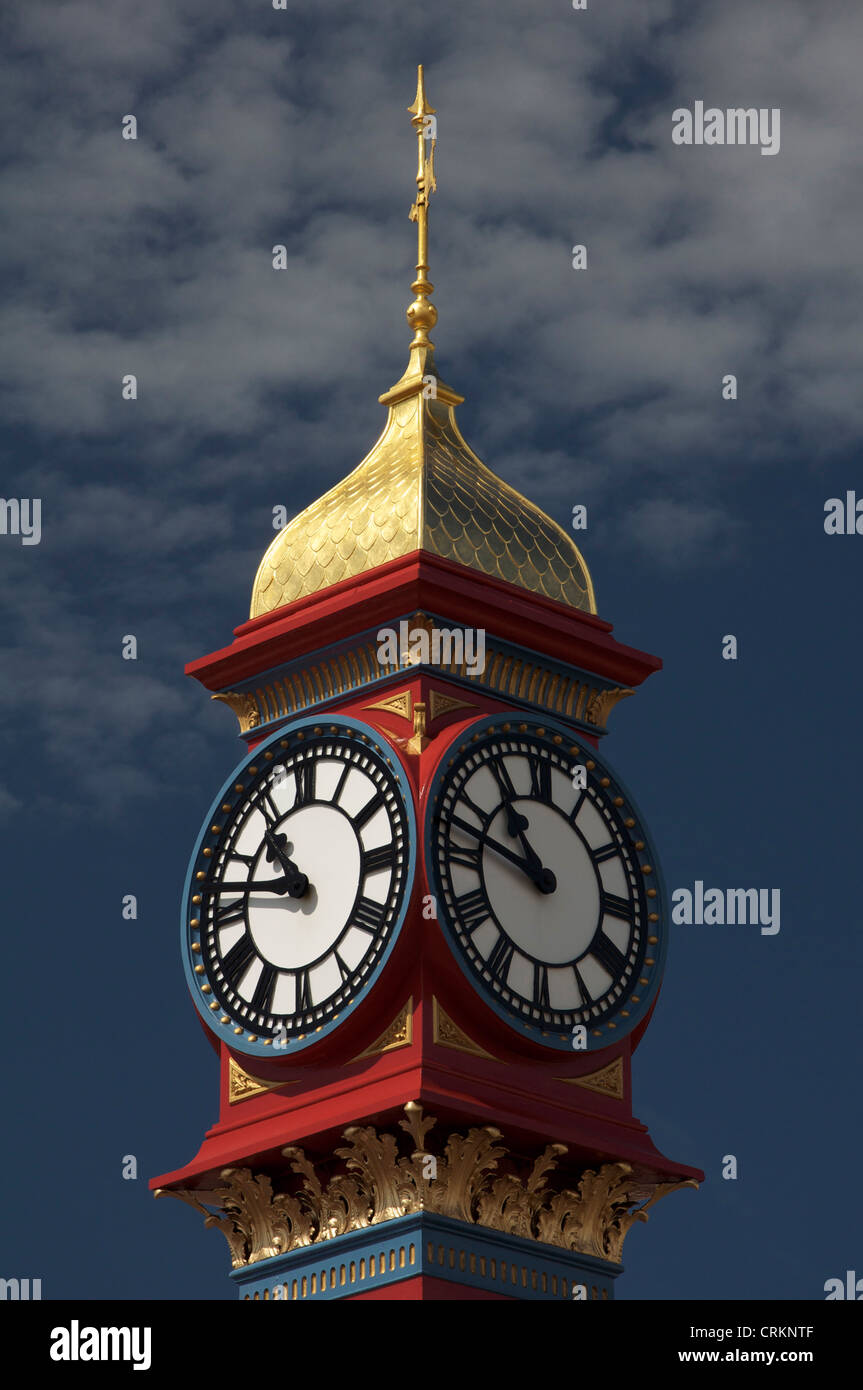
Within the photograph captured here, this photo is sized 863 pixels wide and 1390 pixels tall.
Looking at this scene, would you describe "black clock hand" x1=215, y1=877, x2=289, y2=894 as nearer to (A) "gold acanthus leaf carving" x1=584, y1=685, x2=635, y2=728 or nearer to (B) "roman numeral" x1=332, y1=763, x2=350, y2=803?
(B) "roman numeral" x1=332, y1=763, x2=350, y2=803

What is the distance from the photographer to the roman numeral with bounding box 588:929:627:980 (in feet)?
151

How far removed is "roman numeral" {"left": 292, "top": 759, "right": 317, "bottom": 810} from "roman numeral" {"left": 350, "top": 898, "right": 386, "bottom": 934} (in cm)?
178

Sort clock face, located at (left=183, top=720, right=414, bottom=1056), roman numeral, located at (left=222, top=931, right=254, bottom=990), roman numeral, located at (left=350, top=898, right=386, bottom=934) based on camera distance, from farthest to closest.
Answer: roman numeral, located at (left=222, top=931, right=254, bottom=990) < clock face, located at (left=183, top=720, right=414, bottom=1056) < roman numeral, located at (left=350, top=898, right=386, bottom=934)

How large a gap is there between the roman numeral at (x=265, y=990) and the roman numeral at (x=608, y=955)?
3380mm

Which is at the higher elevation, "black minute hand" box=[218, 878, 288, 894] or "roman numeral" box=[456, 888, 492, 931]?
"black minute hand" box=[218, 878, 288, 894]

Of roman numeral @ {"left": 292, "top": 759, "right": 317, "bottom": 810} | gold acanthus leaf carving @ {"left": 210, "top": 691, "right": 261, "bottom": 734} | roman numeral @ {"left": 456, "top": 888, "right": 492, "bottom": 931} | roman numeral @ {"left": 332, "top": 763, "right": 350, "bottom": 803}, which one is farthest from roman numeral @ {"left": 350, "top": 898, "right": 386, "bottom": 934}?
gold acanthus leaf carving @ {"left": 210, "top": 691, "right": 261, "bottom": 734}

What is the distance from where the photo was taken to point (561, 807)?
46.5 m

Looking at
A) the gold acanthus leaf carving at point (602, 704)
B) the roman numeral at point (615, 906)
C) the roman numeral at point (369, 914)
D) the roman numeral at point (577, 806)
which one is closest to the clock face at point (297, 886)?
the roman numeral at point (369, 914)

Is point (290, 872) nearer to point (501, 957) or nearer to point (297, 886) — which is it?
point (297, 886)

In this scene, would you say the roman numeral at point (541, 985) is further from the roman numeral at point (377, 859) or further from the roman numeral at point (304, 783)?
the roman numeral at point (304, 783)
